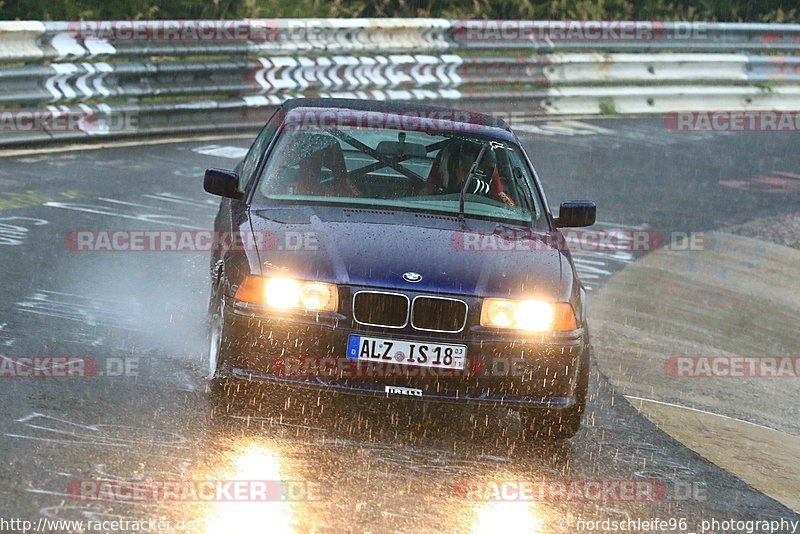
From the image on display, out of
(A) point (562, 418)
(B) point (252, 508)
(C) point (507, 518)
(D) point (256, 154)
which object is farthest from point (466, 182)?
(B) point (252, 508)

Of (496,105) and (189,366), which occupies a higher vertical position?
(496,105)

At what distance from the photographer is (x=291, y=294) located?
626 centimetres

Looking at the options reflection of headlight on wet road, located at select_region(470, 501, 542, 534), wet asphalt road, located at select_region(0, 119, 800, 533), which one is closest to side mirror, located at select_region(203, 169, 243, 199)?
wet asphalt road, located at select_region(0, 119, 800, 533)

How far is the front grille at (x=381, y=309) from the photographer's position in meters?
6.19

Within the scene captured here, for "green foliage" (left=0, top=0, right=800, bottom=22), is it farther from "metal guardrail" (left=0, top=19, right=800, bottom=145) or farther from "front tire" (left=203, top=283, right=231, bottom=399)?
"front tire" (left=203, top=283, right=231, bottom=399)

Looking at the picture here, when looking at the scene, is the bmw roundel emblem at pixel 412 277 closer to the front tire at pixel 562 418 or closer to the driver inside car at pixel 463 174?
the front tire at pixel 562 418

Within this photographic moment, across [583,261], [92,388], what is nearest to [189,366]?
[92,388]

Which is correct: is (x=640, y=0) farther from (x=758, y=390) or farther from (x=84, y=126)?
(x=758, y=390)

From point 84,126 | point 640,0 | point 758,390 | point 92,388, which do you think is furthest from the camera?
point 640,0

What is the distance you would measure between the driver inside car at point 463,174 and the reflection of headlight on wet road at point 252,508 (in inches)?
84.8

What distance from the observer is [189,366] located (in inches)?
293

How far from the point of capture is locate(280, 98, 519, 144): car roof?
804 cm

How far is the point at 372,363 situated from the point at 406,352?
0.52 feet

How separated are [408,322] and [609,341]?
338 centimetres
